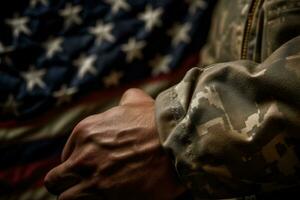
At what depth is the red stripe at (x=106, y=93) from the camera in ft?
3.43

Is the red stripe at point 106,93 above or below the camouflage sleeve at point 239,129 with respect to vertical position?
above

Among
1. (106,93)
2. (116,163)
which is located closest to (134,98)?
(116,163)

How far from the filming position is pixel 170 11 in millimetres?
1099

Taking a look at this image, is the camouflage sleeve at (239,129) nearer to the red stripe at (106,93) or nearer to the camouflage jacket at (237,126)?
the camouflage jacket at (237,126)

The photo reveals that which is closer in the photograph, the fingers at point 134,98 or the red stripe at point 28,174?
the fingers at point 134,98

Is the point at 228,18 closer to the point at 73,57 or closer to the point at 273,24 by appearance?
the point at 273,24

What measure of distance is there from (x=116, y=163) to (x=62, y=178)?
0.28ft

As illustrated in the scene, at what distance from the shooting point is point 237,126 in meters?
0.47

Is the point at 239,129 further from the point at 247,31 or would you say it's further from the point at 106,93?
the point at 106,93

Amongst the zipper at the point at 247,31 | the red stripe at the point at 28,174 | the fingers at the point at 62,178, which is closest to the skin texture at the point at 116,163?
the fingers at the point at 62,178

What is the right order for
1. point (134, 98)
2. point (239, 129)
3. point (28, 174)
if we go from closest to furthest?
1. point (239, 129)
2. point (134, 98)
3. point (28, 174)

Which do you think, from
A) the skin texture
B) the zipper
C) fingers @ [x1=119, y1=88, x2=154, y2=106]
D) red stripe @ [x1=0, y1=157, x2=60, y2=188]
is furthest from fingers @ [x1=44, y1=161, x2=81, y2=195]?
red stripe @ [x1=0, y1=157, x2=60, y2=188]

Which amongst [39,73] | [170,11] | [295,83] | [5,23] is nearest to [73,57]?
[39,73]

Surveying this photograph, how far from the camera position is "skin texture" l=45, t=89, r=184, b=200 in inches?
20.4
